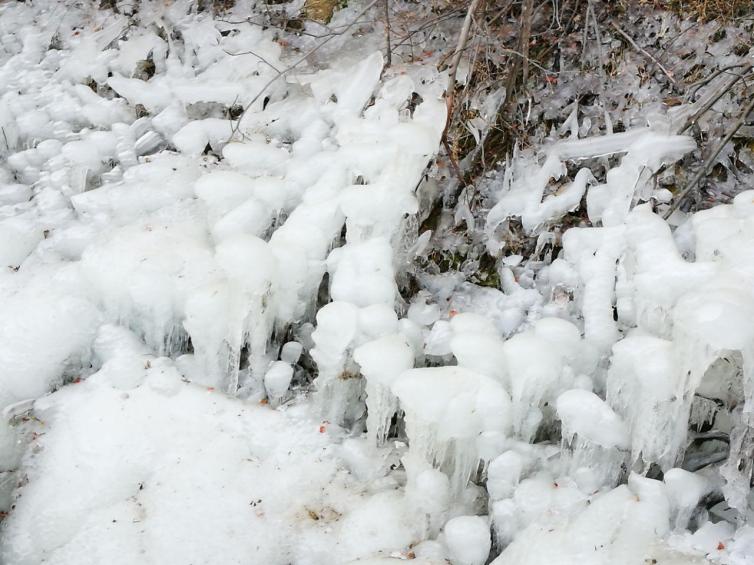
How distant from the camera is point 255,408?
2816 mm

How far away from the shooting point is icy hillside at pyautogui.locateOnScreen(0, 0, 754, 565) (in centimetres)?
214

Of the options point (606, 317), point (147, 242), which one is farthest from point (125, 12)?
point (606, 317)

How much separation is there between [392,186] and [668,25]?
1.31 m

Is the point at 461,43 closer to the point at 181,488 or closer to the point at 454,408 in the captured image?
the point at 454,408

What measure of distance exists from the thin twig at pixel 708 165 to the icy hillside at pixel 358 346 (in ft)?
0.21

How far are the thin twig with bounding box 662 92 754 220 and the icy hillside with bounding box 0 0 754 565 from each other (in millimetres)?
63

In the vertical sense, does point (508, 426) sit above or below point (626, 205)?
below

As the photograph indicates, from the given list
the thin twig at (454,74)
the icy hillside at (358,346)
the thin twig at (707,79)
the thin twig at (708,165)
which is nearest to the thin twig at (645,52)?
the thin twig at (707,79)

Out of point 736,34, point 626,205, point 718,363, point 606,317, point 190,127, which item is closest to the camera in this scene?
point 718,363

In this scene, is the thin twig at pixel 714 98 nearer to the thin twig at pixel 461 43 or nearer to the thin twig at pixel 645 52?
the thin twig at pixel 645 52

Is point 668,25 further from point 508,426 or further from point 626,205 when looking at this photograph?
point 508,426

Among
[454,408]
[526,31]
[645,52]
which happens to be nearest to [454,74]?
[526,31]

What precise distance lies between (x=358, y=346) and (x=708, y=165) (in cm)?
130

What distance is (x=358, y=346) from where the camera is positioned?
8.48ft
